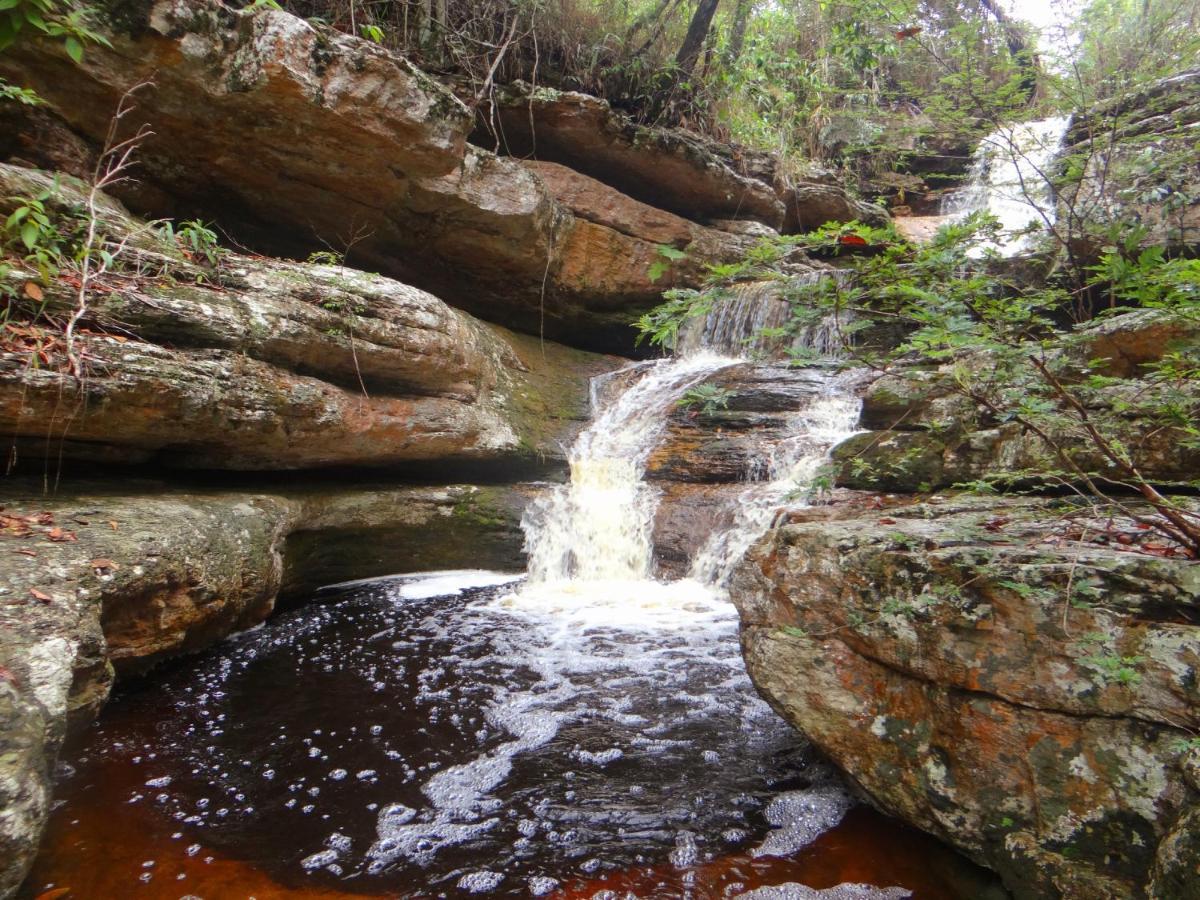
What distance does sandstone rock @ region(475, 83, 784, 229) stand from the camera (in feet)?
29.7

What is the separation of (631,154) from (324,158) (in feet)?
16.0

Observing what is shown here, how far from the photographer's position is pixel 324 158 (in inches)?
266

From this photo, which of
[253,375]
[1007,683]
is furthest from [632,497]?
[1007,683]

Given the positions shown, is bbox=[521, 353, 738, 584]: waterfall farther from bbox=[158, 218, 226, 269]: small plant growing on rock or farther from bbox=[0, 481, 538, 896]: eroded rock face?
bbox=[158, 218, 226, 269]: small plant growing on rock

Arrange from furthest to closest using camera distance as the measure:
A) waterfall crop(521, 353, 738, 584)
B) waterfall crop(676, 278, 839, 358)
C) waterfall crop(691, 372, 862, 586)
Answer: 1. waterfall crop(676, 278, 839, 358)
2. waterfall crop(521, 353, 738, 584)
3. waterfall crop(691, 372, 862, 586)

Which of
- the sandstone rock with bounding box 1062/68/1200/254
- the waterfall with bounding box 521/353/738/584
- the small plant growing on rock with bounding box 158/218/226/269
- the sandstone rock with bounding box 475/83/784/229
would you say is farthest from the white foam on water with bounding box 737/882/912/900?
the sandstone rock with bounding box 475/83/784/229

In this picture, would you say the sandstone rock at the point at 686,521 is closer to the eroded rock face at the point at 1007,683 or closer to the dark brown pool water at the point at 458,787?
the dark brown pool water at the point at 458,787

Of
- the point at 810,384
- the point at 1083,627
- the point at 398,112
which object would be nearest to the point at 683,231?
the point at 810,384

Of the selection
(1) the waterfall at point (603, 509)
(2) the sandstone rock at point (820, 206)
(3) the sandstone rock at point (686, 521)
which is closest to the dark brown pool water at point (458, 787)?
(3) the sandstone rock at point (686, 521)

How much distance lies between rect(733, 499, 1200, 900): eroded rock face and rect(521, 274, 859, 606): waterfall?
2.96 m

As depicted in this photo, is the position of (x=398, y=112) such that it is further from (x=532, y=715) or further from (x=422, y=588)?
(x=532, y=715)

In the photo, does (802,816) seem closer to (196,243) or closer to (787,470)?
(787,470)

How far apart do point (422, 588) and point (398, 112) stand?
5.07 meters

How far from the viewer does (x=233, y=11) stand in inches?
225
